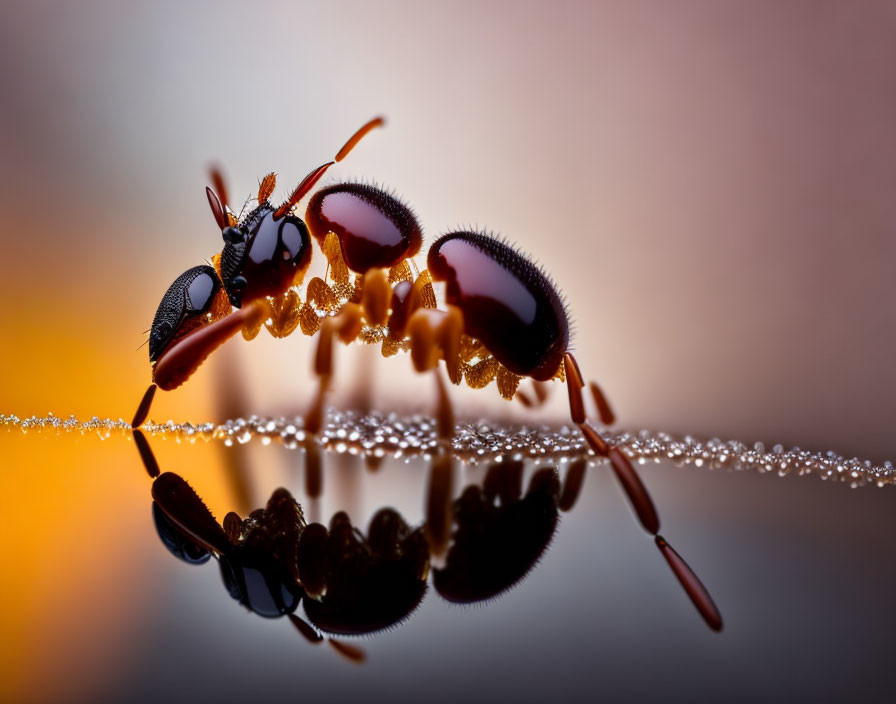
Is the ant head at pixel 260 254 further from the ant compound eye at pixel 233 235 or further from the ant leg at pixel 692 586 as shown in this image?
the ant leg at pixel 692 586

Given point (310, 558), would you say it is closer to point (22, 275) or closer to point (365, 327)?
point (365, 327)

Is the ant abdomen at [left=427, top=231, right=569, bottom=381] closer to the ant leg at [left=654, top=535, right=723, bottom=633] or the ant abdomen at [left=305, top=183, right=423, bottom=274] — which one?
the ant abdomen at [left=305, top=183, right=423, bottom=274]

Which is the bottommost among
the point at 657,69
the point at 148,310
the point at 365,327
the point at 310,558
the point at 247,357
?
the point at 310,558

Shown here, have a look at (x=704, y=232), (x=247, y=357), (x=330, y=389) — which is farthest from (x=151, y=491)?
(x=704, y=232)

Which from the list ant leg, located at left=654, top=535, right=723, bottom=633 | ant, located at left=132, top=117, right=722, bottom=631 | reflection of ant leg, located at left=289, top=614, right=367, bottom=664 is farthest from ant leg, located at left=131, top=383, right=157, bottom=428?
ant leg, located at left=654, top=535, right=723, bottom=633

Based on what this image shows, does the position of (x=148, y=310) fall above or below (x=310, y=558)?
above

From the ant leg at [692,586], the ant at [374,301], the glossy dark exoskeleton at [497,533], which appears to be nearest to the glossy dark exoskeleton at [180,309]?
the ant at [374,301]

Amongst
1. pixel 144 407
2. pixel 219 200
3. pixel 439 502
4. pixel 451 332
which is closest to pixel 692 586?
pixel 439 502
